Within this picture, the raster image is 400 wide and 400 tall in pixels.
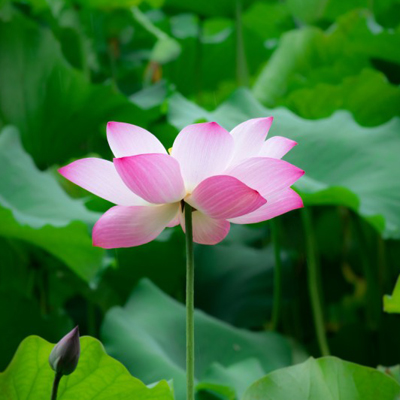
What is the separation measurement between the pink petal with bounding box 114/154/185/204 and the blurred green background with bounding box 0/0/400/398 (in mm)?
370

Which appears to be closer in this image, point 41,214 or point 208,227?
point 208,227

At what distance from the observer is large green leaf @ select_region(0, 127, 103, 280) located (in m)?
0.84

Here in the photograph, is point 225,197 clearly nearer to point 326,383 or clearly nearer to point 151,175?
point 151,175

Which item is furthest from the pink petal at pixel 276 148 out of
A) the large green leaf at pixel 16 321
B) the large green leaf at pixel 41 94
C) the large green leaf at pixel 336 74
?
the large green leaf at pixel 41 94

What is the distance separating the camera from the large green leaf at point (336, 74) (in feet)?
4.09

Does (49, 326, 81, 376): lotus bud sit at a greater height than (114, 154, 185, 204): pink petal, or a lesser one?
lesser

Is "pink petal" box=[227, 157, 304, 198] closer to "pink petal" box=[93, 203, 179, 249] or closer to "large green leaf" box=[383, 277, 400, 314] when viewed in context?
"pink petal" box=[93, 203, 179, 249]

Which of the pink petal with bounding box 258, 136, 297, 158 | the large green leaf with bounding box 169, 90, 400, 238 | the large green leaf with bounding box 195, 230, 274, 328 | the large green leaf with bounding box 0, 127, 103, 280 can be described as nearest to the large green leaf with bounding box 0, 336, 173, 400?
the pink petal with bounding box 258, 136, 297, 158

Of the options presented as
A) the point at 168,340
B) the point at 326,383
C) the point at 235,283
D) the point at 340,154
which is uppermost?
the point at 326,383

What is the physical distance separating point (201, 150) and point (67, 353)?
0.49 feet

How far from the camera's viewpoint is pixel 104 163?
43cm

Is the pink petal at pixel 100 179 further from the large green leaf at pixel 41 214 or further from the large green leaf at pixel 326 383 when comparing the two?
the large green leaf at pixel 41 214

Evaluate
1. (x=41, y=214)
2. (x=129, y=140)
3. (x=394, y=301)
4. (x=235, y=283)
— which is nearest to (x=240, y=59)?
(x=235, y=283)

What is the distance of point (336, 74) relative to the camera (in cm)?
145
